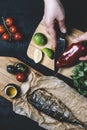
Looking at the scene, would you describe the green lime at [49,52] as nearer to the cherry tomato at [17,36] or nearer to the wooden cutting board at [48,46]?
the wooden cutting board at [48,46]

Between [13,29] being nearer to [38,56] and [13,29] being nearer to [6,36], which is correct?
[6,36]

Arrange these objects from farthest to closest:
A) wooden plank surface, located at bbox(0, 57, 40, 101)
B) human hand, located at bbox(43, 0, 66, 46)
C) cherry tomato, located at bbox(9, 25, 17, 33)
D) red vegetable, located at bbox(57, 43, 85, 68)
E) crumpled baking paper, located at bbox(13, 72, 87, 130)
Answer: cherry tomato, located at bbox(9, 25, 17, 33) → wooden plank surface, located at bbox(0, 57, 40, 101) → crumpled baking paper, located at bbox(13, 72, 87, 130) → red vegetable, located at bbox(57, 43, 85, 68) → human hand, located at bbox(43, 0, 66, 46)

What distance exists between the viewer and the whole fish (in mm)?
3791

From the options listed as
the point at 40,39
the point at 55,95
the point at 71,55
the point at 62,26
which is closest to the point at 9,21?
the point at 40,39

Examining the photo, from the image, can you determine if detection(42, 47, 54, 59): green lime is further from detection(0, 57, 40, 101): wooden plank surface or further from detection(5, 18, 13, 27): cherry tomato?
detection(5, 18, 13, 27): cherry tomato

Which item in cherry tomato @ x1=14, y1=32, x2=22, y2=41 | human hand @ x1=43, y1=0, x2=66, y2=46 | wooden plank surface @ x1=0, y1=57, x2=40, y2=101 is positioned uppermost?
human hand @ x1=43, y1=0, x2=66, y2=46

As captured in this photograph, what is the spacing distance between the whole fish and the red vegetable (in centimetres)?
40

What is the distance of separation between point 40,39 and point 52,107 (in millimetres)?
765

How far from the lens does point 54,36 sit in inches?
145

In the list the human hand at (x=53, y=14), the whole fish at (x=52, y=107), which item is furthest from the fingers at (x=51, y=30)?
the whole fish at (x=52, y=107)

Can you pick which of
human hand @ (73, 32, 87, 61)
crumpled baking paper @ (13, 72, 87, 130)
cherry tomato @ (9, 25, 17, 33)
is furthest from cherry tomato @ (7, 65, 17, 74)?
human hand @ (73, 32, 87, 61)

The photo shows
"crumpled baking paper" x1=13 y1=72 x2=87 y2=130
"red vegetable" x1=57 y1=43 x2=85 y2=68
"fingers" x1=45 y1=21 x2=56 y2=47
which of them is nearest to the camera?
"fingers" x1=45 y1=21 x2=56 y2=47

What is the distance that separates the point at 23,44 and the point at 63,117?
0.98 metres

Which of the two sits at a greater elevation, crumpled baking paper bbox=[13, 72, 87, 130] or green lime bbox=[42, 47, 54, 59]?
green lime bbox=[42, 47, 54, 59]
